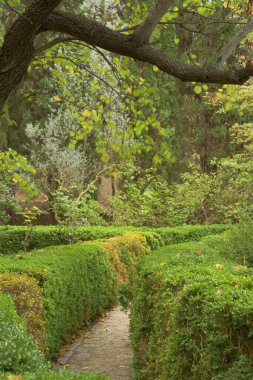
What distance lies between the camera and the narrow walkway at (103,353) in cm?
764

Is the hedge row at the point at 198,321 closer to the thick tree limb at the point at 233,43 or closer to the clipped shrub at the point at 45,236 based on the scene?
the thick tree limb at the point at 233,43

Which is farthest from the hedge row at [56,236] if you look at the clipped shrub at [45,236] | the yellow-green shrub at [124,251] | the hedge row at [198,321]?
the hedge row at [198,321]

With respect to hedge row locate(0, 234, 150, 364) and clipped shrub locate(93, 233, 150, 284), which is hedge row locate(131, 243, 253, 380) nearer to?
hedge row locate(0, 234, 150, 364)

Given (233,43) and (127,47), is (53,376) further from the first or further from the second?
(233,43)

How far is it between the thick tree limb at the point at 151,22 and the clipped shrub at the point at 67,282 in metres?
2.77

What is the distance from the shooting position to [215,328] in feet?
13.1

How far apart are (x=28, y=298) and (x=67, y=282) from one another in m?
1.90

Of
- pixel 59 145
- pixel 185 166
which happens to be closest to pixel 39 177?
pixel 59 145

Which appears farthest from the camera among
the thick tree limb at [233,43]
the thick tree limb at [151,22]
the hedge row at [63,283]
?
the thick tree limb at [233,43]

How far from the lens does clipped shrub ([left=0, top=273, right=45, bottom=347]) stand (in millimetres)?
6234

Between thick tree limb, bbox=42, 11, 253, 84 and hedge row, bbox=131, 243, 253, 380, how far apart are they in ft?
6.42

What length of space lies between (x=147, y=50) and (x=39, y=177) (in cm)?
1708

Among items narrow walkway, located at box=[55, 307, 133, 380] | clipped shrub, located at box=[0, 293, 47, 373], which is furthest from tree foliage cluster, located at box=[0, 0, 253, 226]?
clipped shrub, located at box=[0, 293, 47, 373]

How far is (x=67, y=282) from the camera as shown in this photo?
27.1 feet
